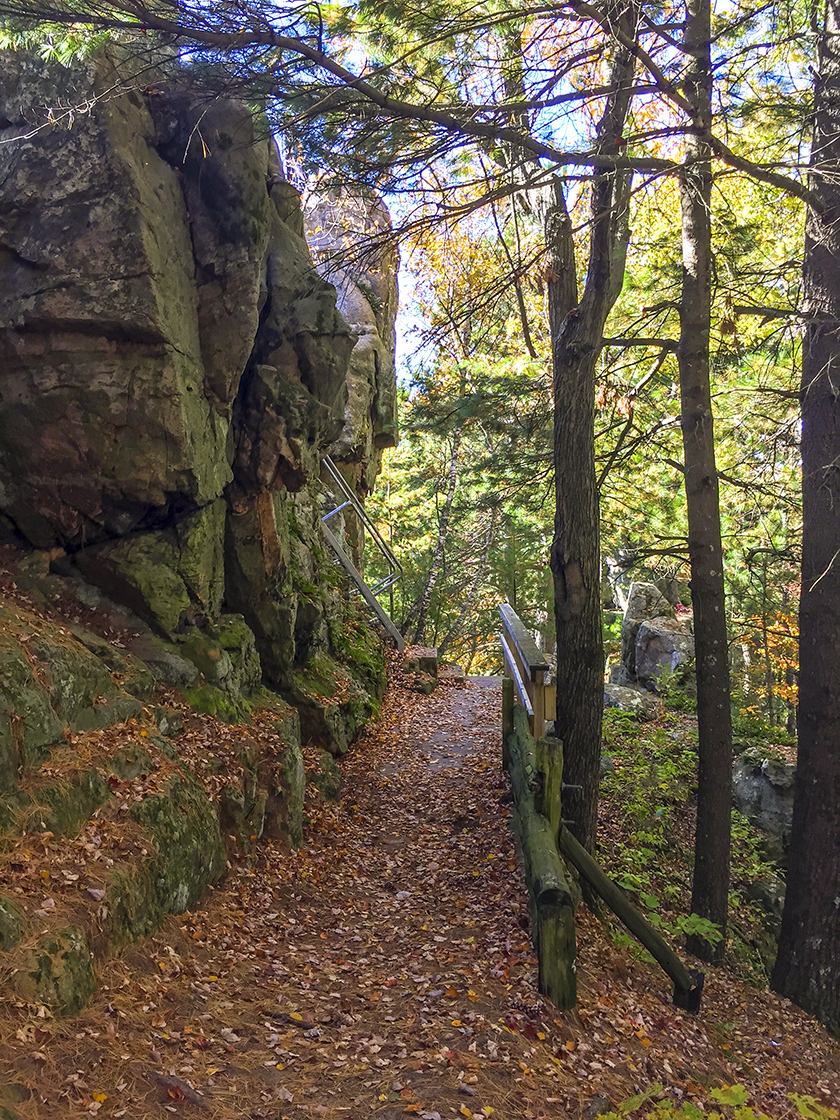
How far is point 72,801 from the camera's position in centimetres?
A: 466

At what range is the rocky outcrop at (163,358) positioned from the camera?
6.59 m

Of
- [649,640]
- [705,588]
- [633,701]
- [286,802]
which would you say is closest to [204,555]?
[286,802]

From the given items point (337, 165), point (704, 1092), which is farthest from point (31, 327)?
point (704, 1092)

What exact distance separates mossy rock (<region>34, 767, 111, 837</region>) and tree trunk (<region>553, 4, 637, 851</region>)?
13.3 ft

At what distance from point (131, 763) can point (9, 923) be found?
193 cm

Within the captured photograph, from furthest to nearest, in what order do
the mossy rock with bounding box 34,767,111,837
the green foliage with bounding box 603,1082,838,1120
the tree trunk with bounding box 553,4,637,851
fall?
1. the tree trunk with bounding box 553,4,637,851
2. the mossy rock with bounding box 34,767,111,837
3. the green foliage with bounding box 603,1082,838,1120

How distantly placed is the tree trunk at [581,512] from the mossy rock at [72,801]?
4.07 meters

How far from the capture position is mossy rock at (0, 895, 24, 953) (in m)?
3.51

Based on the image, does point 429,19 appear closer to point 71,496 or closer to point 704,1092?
point 71,496

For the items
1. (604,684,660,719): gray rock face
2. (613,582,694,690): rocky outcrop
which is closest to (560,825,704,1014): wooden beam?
(604,684,660,719): gray rock face

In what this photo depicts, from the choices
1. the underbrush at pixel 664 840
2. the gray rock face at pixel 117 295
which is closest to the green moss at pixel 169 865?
the gray rock face at pixel 117 295

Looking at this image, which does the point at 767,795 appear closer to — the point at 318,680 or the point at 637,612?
the point at 318,680

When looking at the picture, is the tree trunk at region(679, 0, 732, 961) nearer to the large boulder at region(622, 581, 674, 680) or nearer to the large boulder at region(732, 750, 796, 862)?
the large boulder at region(732, 750, 796, 862)

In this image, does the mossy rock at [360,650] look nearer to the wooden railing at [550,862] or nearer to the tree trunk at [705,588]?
the wooden railing at [550,862]
